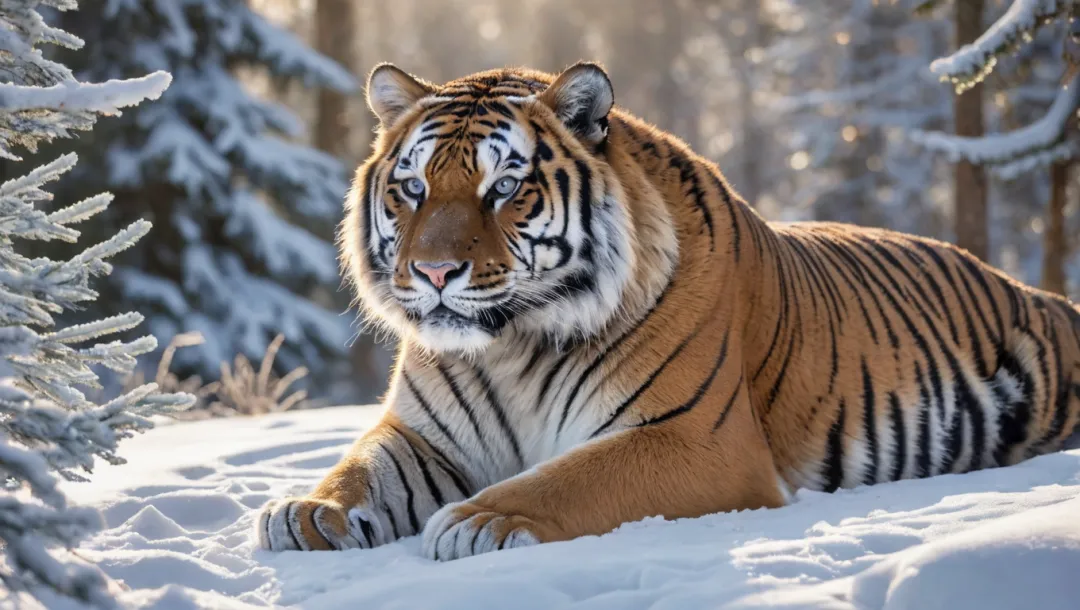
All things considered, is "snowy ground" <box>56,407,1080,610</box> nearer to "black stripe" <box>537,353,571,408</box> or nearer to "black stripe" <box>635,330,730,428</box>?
"black stripe" <box>635,330,730,428</box>

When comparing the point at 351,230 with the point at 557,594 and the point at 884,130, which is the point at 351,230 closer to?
the point at 557,594

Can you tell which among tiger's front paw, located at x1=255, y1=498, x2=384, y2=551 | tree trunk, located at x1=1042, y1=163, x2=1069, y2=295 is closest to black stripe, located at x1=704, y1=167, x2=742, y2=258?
tiger's front paw, located at x1=255, y1=498, x2=384, y2=551

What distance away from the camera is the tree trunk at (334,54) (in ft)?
47.2

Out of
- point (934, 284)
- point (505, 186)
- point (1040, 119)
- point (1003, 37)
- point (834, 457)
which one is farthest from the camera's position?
point (1040, 119)

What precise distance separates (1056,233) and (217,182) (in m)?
8.07

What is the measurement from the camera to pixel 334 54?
14.6 metres

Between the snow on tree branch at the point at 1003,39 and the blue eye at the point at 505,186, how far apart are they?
2548 millimetres

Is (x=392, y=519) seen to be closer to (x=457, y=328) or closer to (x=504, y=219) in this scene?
(x=457, y=328)

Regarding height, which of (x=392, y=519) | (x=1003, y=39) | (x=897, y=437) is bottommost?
(x=392, y=519)

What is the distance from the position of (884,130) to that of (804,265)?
1793 centimetres

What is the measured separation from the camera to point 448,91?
3.74 metres

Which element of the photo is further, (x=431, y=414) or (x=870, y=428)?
(x=870, y=428)

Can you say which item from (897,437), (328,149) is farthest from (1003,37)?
(328,149)

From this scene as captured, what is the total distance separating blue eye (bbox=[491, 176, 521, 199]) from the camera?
3.39 meters
